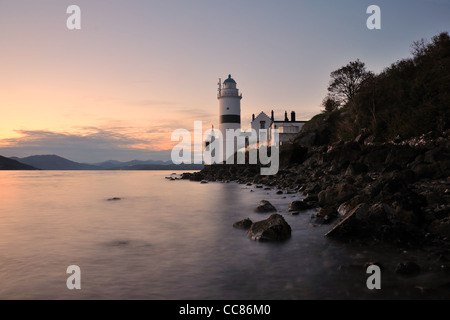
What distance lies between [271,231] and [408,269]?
394cm

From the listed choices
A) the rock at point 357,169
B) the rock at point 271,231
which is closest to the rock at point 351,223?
the rock at point 271,231

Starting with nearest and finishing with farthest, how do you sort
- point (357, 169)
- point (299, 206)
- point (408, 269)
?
point (408, 269) < point (299, 206) < point (357, 169)

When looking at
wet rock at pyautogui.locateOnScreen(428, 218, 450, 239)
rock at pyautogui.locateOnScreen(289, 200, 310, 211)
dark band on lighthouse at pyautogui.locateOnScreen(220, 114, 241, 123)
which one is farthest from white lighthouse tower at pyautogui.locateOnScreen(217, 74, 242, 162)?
wet rock at pyautogui.locateOnScreen(428, 218, 450, 239)

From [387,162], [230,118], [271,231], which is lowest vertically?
[271,231]

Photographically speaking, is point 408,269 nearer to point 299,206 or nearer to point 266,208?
point 299,206

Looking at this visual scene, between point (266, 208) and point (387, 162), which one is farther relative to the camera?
point (387, 162)

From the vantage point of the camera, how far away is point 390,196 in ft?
32.7

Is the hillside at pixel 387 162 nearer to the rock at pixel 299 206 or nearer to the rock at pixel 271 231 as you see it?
the rock at pixel 299 206

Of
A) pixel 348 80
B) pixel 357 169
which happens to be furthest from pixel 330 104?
pixel 357 169

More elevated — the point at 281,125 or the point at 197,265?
the point at 281,125

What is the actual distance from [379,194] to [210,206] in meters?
10.7

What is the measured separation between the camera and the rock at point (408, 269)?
6.34 metres

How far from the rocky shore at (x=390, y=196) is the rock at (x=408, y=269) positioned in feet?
3.85

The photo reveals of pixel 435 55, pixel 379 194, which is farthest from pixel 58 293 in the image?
pixel 435 55
